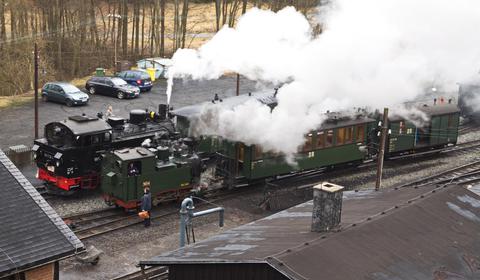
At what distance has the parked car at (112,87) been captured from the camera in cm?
3881

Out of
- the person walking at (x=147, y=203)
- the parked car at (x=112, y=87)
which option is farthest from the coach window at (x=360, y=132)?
the parked car at (x=112, y=87)

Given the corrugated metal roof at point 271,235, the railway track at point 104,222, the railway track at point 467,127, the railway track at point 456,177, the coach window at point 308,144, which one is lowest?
the railway track at point 104,222

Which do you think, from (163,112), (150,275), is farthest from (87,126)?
(150,275)

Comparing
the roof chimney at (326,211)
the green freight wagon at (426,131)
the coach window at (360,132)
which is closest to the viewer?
the roof chimney at (326,211)

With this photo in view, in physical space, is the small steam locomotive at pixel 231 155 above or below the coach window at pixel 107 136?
below

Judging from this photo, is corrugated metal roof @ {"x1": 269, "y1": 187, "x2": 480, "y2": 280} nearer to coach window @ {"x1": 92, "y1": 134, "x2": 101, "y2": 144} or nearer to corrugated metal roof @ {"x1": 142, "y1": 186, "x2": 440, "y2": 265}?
corrugated metal roof @ {"x1": 142, "y1": 186, "x2": 440, "y2": 265}

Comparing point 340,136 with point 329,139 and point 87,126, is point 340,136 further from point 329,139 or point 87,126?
point 87,126

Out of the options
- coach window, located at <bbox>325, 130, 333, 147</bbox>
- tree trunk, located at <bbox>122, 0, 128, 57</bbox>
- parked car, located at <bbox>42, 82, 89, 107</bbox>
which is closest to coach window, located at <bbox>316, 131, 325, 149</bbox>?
coach window, located at <bbox>325, 130, 333, 147</bbox>

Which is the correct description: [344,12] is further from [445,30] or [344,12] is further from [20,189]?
[20,189]

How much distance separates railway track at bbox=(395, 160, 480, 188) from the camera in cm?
2631

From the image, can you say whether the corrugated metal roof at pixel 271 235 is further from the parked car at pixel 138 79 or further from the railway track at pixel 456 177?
the parked car at pixel 138 79

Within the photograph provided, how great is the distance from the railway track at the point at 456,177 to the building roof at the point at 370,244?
1194 centimetres

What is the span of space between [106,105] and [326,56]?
18.1 meters

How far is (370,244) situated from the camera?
A: 11.5 m
